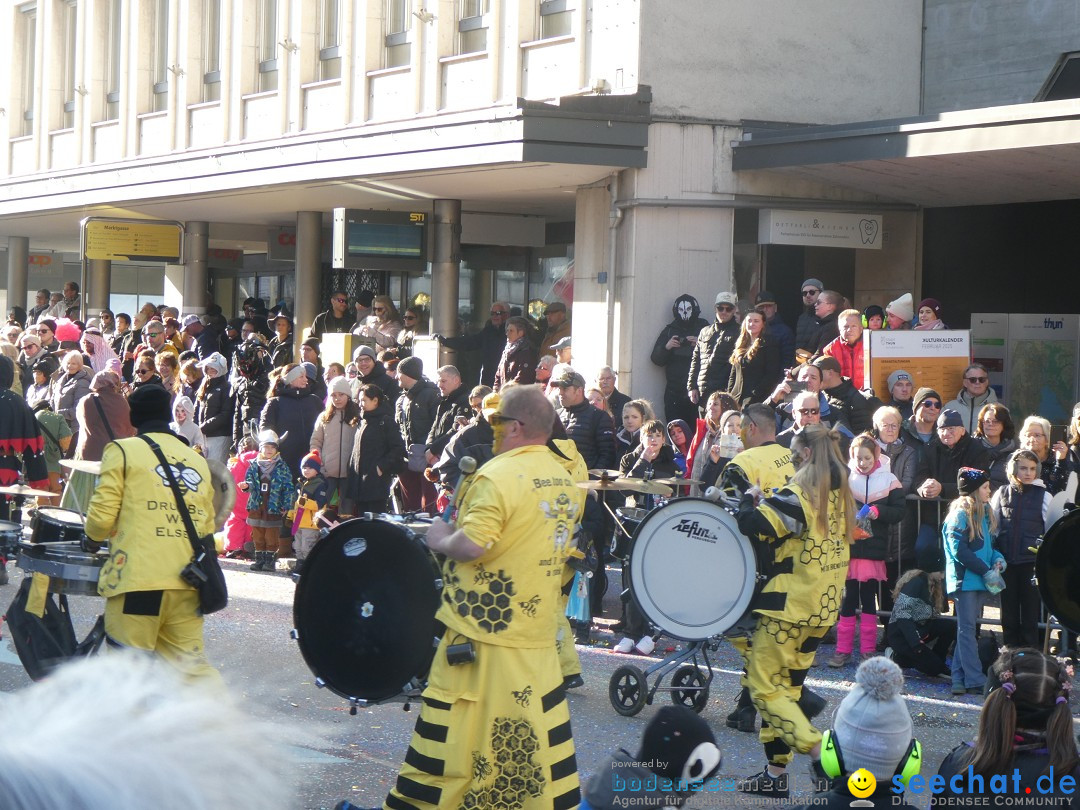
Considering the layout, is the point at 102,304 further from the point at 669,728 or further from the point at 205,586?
the point at 669,728

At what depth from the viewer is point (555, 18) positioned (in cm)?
1645

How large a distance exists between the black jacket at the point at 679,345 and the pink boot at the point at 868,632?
5375 mm

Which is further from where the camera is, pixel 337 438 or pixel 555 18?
pixel 555 18

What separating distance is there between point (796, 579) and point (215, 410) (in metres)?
9.84

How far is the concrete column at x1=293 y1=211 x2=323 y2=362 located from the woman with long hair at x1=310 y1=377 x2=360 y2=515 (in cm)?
810

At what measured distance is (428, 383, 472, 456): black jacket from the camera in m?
12.9

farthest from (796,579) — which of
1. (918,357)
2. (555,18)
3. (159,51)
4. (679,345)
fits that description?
(159,51)

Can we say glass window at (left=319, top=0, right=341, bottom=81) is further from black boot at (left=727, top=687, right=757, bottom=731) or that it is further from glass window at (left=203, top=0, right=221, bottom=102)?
black boot at (left=727, top=687, right=757, bottom=731)

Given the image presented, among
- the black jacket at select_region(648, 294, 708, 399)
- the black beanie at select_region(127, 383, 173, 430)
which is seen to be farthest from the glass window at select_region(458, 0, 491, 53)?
the black beanie at select_region(127, 383, 173, 430)

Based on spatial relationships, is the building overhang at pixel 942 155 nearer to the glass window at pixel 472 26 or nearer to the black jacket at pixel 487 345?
the black jacket at pixel 487 345

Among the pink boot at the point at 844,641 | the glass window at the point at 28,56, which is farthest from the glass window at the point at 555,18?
the glass window at the point at 28,56

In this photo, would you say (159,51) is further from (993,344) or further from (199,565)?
(199,565)

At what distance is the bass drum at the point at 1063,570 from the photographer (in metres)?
8.02

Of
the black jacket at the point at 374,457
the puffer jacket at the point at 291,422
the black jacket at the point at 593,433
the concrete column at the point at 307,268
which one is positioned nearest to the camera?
the black jacket at the point at 593,433
